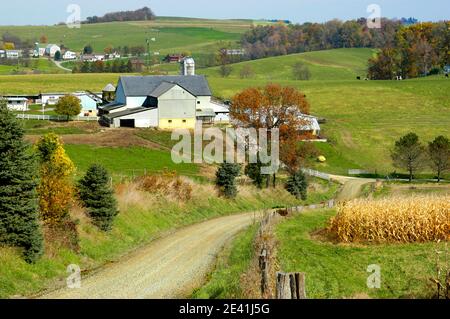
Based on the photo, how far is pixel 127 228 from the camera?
27844mm

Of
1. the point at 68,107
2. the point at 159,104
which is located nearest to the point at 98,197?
the point at 159,104

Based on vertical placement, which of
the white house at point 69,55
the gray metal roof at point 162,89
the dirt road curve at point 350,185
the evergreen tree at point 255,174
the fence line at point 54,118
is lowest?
the dirt road curve at point 350,185

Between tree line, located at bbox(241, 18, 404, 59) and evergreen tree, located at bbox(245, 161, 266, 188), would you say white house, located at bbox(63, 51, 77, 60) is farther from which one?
Result: evergreen tree, located at bbox(245, 161, 266, 188)

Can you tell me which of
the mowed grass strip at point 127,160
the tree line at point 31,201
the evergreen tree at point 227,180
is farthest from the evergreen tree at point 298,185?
the tree line at point 31,201

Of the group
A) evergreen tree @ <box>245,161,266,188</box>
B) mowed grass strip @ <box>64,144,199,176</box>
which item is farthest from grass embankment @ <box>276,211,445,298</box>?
mowed grass strip @ <box>64,144,199,176</box>

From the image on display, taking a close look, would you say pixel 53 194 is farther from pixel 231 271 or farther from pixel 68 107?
pixel 68 107

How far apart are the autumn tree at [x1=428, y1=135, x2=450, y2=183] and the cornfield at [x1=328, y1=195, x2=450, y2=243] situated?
107ft

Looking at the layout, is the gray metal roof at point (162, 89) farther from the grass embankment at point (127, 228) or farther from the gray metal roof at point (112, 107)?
the grass embankment at point (127, 228)

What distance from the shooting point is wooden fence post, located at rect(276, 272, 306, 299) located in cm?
1248

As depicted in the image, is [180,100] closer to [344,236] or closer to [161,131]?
[161,131]

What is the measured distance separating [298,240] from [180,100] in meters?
46.4

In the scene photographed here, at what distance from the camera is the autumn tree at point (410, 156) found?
2272 inches

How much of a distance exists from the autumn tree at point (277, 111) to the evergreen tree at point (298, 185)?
34.4ft
